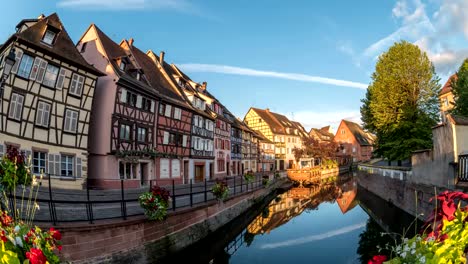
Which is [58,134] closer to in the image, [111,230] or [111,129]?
[111,129]

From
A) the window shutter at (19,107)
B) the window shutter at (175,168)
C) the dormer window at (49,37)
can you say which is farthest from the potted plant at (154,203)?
the window shutter at (175,168)

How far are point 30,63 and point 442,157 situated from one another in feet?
76.4

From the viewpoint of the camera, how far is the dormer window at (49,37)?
18.9 meters

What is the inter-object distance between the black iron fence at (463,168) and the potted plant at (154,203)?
12314 millimetres

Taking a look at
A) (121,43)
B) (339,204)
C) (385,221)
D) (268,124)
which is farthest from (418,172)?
(268,124)

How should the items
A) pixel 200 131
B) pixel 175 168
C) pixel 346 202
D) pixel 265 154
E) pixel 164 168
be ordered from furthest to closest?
pixel 265 154, pixel 200 131, pixel 346 202, pixel 175 168, pixel 164 168

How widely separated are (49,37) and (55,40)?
41 centimetres

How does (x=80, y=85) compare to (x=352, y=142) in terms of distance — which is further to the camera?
(x=352, y=142)

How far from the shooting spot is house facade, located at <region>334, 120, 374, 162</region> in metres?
88.6

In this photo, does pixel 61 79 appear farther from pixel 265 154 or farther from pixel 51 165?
pixel 265 154

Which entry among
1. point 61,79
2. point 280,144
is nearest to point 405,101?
point 61,79

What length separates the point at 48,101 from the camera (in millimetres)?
18672

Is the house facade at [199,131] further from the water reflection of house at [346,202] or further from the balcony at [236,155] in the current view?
the water reflection of house at [346,202]

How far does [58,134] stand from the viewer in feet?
63.0
